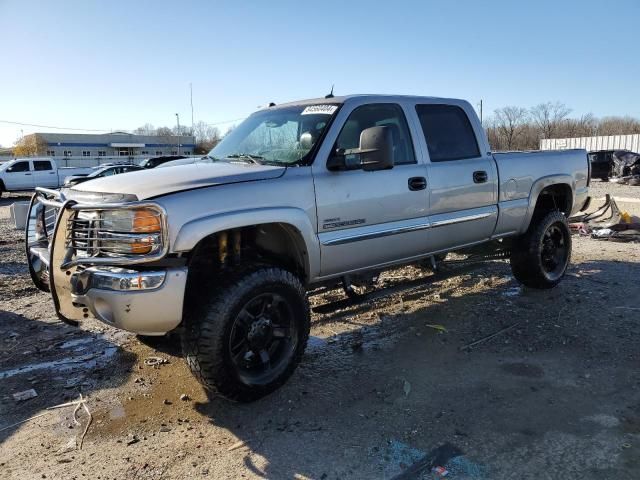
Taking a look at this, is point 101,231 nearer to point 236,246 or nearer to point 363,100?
point 236,246

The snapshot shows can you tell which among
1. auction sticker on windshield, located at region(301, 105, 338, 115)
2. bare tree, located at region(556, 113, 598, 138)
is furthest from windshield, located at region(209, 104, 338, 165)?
bare tree, located at region(556, 113, 598, 138)

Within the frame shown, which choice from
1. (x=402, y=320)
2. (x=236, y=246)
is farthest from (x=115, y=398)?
(x=402, y=320)

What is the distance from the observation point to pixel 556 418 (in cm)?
331

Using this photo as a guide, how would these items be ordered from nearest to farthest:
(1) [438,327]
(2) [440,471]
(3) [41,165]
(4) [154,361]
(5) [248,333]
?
1. (2) [440,471]
2. (5) [248,333]
3. (4) [154,361]
4. (1) [438,327]
5. (3) [41,165]

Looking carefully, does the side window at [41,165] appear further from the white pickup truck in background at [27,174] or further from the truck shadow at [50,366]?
the truck shadow at [50,366]

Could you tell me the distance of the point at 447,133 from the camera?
497cm

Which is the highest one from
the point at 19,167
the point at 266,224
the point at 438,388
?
the point at 19,167

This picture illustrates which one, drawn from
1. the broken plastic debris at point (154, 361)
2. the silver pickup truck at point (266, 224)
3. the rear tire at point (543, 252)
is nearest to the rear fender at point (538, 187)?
the rear tire at point (543, 252)

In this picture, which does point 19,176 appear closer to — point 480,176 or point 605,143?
point 480,176

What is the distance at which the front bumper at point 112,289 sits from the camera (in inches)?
120

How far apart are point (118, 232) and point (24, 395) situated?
1557 mm

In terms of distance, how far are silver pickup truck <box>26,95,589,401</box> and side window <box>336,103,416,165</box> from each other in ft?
0.04

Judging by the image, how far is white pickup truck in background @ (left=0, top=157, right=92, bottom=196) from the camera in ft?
81.1

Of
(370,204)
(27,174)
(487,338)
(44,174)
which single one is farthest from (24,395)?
(44,174)
